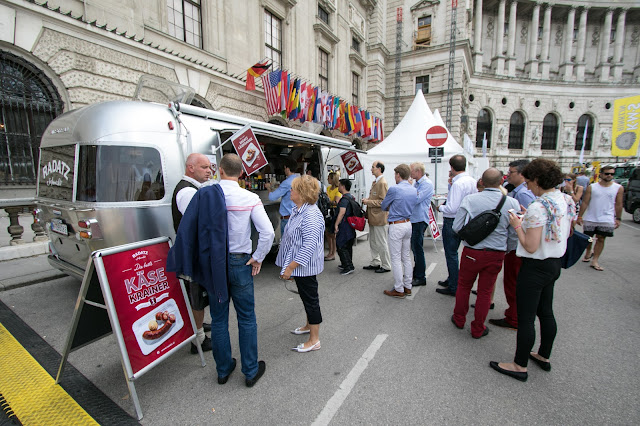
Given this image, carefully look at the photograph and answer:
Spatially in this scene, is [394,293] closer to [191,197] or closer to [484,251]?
[484,251]

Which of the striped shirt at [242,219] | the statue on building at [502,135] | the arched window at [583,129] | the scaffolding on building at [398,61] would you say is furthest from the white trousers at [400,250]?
the arched window at [583,129]

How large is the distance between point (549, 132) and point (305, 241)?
46.8 metres

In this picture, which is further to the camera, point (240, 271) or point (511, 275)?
point (511, 275)

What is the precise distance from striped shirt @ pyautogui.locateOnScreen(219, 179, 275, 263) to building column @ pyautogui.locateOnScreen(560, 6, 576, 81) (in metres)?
49.8

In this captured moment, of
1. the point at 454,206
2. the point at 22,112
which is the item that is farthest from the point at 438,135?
the point at 22,112

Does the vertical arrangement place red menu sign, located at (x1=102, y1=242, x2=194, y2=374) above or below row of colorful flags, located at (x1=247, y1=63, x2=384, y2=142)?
below

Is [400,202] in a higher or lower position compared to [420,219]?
higher

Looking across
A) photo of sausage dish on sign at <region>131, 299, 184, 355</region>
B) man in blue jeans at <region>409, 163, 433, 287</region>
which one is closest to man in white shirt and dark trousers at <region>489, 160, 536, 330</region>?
man in blue jeans at <region>409, 163, 433, 287</region>

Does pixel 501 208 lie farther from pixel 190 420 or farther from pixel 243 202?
pixel 190 420

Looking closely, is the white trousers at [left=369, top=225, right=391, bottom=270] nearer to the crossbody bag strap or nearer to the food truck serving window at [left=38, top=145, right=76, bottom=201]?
→ the crossbody bag strap

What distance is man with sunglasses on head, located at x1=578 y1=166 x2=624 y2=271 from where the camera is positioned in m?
5.72

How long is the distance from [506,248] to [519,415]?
168 cm

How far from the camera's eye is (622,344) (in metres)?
3.19

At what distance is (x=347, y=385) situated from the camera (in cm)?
254
